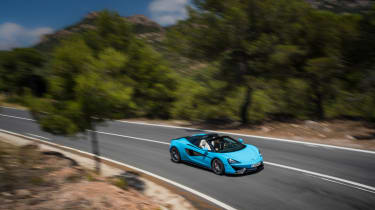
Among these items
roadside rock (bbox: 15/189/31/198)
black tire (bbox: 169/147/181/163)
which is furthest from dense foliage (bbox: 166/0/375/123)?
roadside rock (bbox: 15/189/31/198)

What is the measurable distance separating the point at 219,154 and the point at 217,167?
1.64 ft

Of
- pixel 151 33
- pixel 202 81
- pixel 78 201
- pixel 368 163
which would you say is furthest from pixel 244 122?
pixel 151 33

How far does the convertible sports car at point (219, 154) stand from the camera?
29.9 ft

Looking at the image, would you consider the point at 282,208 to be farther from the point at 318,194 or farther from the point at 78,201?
the point at 78,201

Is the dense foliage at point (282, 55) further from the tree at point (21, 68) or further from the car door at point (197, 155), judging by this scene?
the tree at point (21, 68)

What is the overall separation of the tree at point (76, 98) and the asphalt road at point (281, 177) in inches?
31.2

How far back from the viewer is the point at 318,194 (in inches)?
300

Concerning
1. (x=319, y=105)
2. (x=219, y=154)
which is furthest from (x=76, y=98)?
(x=319, y=105)

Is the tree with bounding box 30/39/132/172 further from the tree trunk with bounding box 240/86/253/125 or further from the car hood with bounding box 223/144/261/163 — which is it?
the tree trunk with bounding box 240/86/253/125

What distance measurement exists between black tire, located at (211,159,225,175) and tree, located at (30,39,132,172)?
12.0 ft

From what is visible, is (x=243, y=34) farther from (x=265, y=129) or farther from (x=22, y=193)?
(x=22, y=193)

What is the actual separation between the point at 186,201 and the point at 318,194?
349cm

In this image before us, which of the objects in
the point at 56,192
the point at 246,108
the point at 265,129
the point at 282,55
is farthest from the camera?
the point at 246,108

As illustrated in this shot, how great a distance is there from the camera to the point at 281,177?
915 centimetres
